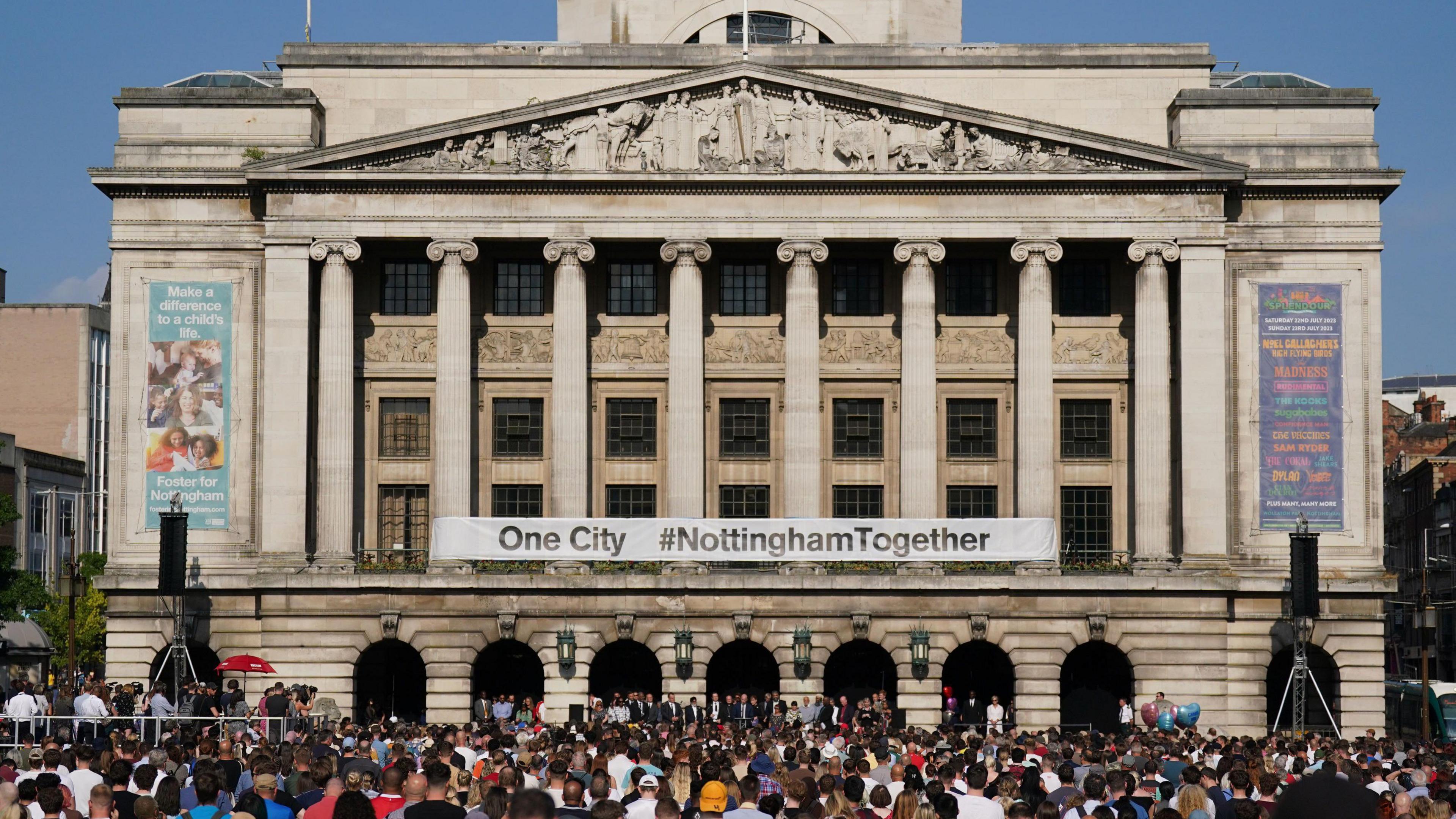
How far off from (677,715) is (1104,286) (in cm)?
2112

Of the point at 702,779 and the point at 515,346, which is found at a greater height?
the point at 515,346

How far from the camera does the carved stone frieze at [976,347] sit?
6456cm

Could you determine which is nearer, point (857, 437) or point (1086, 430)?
point (1086, 430)

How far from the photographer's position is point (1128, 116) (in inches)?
2601

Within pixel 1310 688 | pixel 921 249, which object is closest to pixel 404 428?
pixel 921 249

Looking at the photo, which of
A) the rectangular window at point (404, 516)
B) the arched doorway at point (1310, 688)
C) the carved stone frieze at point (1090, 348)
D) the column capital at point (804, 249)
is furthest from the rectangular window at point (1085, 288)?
the rectangular window at point (404, 516)

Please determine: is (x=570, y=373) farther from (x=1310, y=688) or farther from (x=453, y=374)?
(x=1310, y=688)

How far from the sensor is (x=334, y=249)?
62125 mm

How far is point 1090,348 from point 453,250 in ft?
67.0

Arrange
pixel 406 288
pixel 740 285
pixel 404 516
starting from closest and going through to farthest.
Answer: pixel 404 516
pixel 406 288
pixel 740 285

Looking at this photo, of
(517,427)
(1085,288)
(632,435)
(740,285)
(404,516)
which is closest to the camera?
(404,516)

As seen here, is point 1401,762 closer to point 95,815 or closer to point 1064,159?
point 95,815

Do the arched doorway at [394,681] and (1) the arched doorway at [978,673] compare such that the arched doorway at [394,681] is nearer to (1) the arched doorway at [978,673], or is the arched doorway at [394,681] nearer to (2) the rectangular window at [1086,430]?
(1) the arched doorway at [978,673]

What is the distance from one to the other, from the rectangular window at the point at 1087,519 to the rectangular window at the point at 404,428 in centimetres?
2045
